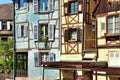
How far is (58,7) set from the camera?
33.6 meters

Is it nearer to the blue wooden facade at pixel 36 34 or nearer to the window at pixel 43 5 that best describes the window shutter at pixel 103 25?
the blue wooden facade at pixel 36 34

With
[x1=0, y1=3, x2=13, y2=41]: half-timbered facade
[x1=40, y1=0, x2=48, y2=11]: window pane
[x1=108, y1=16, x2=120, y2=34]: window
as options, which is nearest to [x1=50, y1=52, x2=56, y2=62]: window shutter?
[x1=40, y1=0, x2=48, y2=11]: window pane

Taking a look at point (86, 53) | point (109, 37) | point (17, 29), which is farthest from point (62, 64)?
point (17, 29)

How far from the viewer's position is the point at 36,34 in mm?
35250

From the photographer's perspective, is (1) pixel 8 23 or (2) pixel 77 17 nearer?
(2) pixel 77 17

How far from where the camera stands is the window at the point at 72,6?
31.4 meters

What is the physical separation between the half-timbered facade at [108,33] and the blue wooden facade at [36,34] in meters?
6.97

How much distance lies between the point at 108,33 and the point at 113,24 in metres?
0.79

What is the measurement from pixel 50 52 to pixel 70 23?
3.85 metres

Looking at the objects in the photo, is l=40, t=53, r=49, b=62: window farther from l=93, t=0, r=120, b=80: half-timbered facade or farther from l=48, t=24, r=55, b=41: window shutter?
l=93, t=0, r=120, b=80: half-timbered facade

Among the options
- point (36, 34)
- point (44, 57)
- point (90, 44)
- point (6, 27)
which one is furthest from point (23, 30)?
point (6, 27)

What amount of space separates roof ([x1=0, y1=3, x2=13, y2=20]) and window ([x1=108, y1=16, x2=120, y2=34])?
24634mm

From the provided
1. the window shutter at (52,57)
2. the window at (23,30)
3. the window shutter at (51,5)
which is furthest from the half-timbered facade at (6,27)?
the window shutter at (52,57)

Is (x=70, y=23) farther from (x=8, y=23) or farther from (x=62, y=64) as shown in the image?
(x=8, y=23)
